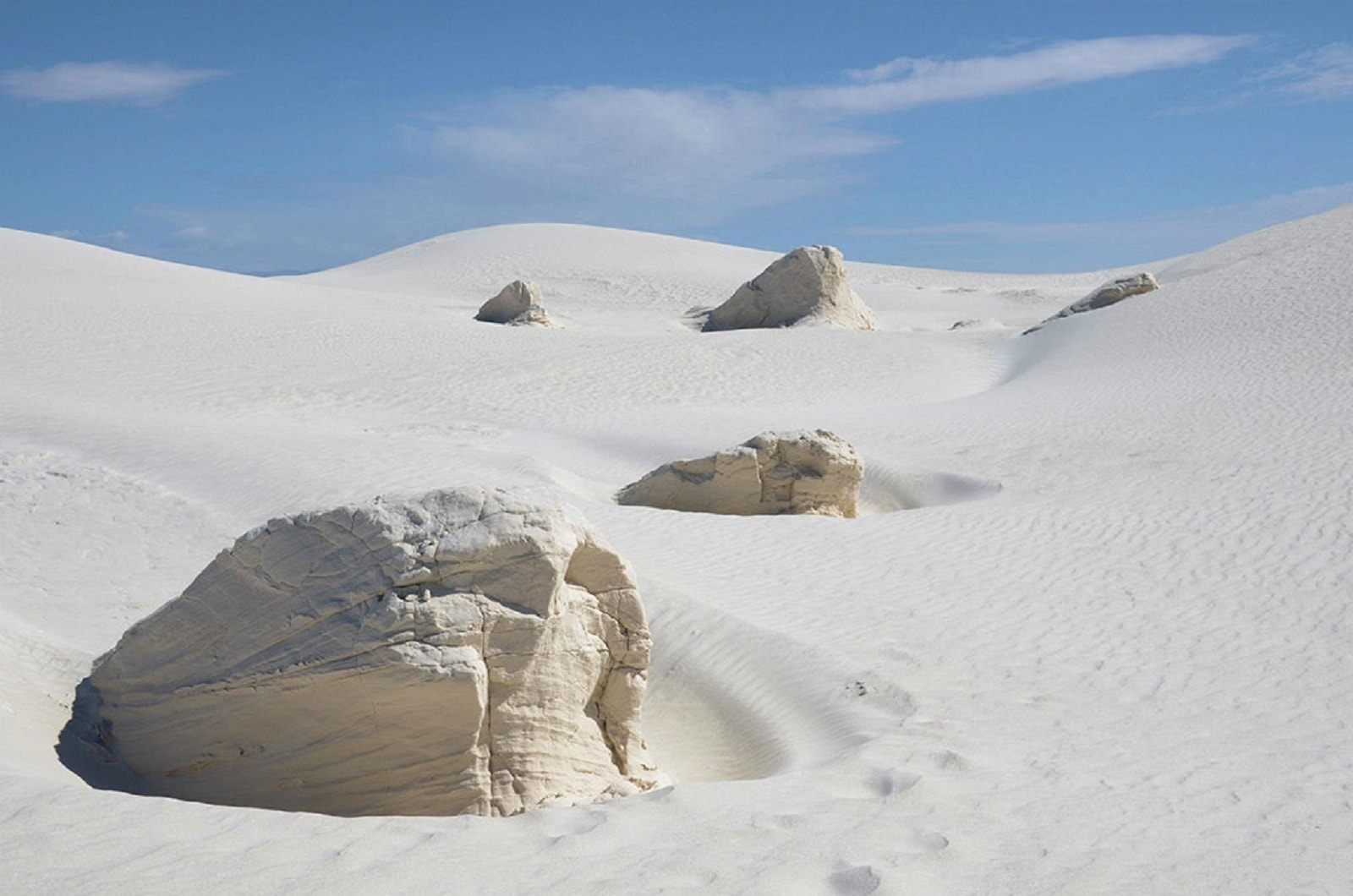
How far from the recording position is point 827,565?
10234mm

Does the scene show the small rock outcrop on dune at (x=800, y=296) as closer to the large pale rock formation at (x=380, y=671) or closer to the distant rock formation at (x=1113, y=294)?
the distant rock formation at (x=1113, y=294)

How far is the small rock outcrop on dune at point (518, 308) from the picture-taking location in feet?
90.2

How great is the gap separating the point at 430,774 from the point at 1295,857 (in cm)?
346

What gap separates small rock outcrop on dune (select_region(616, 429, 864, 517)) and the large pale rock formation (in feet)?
21.4

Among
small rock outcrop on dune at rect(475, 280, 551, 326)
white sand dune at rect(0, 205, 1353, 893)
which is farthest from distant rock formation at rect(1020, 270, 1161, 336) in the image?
small rock outcrop on dune at rect(475, 280, 551, 326)

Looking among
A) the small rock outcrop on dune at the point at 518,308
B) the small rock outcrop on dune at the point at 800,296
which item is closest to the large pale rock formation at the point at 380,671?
the small rock outcrop on dune at the point at 518,308

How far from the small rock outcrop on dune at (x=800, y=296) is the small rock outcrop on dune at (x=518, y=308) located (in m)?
4.55

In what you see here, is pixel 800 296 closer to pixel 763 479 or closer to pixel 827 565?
pixel 763 479

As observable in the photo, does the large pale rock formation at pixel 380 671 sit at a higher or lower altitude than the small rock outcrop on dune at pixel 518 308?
lower

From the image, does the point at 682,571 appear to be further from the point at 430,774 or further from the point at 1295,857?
the point at 1295,857

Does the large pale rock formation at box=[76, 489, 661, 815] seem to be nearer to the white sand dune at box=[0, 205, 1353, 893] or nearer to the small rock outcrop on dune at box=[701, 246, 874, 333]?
the white sand dune at box=[0, 205, 1353, 893]

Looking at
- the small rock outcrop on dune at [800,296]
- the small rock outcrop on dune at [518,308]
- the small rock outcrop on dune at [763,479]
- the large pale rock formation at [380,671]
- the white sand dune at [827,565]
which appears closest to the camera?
the white sand dune at [827,565]

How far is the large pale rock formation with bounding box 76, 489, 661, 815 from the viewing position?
5254 millimetres

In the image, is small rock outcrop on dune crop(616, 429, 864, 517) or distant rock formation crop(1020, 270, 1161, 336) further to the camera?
distant rock formation crop(1020, 270, 1161, 336)
